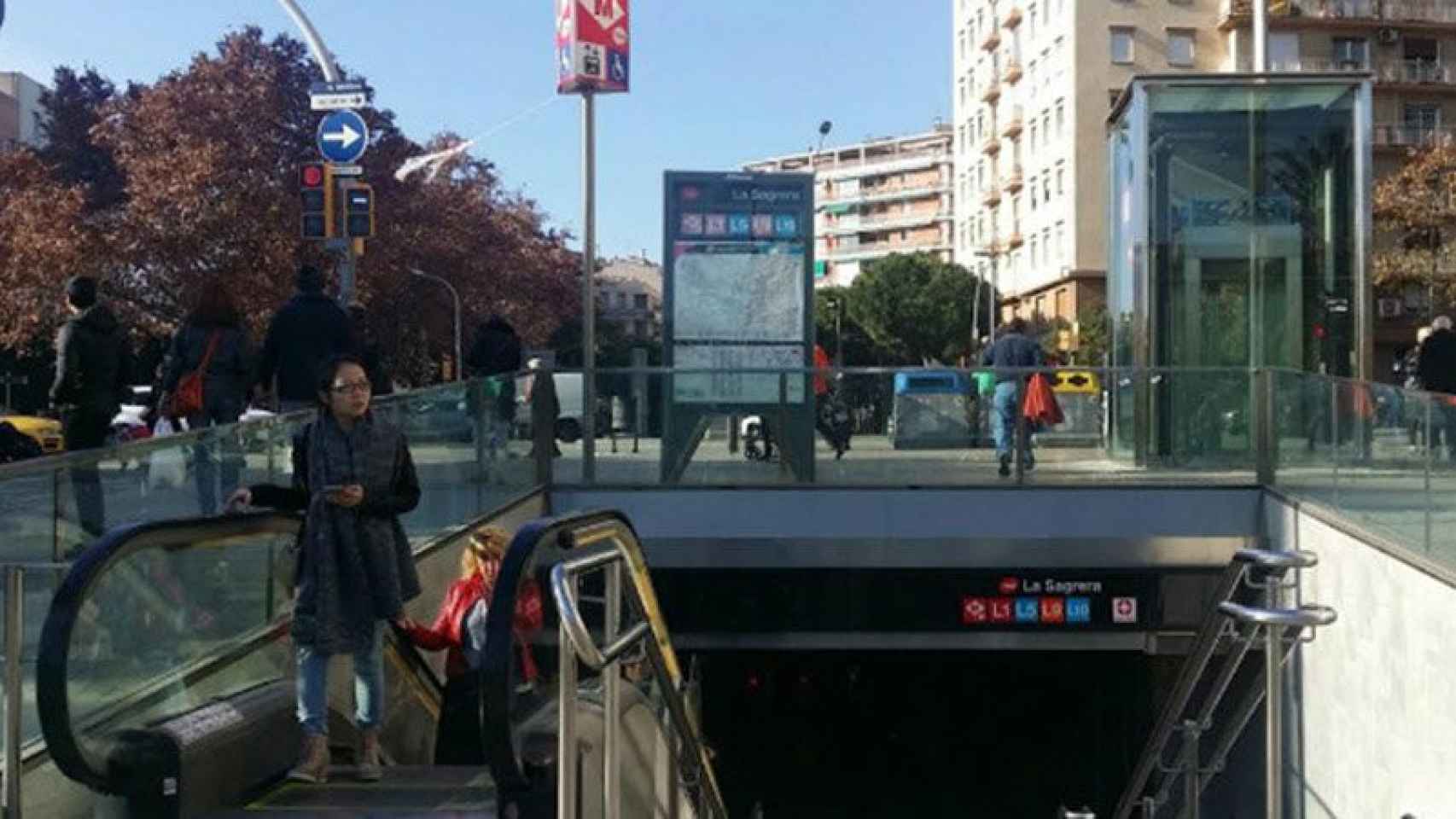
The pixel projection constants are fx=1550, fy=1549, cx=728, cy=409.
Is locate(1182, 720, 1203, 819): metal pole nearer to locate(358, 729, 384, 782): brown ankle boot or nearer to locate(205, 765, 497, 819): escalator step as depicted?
locate(205, 765, 497, 819): escalator step

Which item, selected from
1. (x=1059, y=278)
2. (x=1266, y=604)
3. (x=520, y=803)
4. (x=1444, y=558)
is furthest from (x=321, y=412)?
(x=1059, y=278)

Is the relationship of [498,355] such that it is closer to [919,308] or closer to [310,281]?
[310,281]

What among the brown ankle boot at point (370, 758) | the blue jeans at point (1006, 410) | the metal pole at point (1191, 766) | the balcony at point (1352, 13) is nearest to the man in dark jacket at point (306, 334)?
the brown ankle boot at point (370, 758)

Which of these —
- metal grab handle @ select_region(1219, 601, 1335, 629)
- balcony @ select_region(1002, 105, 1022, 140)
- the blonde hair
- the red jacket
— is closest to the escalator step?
the red jacket

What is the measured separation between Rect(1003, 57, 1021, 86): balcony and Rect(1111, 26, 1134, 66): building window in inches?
373

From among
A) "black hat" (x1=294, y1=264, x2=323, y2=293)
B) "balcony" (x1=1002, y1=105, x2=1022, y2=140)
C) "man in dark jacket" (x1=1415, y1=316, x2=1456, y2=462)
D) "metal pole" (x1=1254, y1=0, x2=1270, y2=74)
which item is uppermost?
"balcony" (x1=1002, y1=105, x2=1022, y2=140)

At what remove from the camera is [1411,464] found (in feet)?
33.2

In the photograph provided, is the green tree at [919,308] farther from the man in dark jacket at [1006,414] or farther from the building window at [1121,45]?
the man in dark jacket at [1006,414]

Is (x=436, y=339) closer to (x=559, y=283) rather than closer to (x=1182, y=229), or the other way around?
(x=559, y=283)

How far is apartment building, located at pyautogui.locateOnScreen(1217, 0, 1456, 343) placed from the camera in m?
61.4

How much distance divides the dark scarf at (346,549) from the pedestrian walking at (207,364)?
3606 mm

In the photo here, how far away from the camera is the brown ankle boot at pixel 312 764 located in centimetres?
559

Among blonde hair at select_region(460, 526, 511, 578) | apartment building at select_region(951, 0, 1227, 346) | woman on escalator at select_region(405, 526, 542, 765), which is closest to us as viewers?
woman on escalator at select_region(405, 526, 542, 765)

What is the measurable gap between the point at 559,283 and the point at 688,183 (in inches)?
1431
